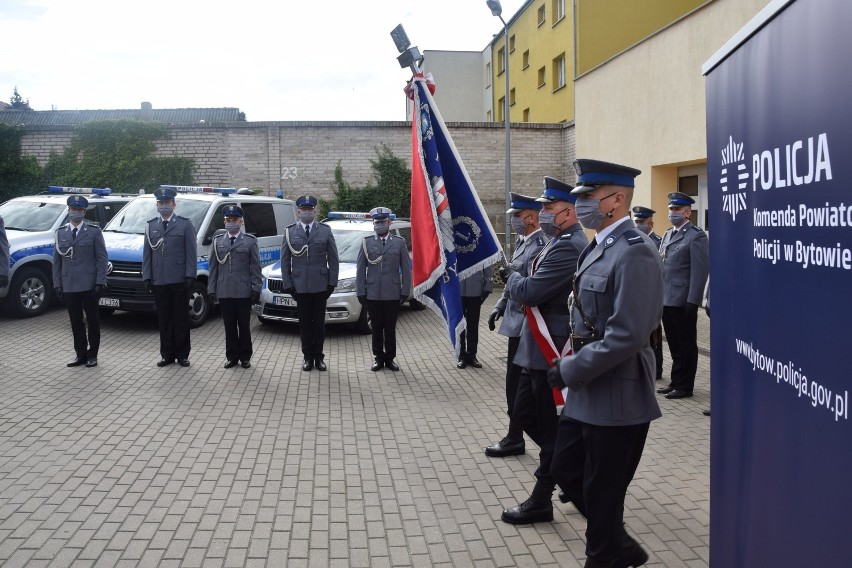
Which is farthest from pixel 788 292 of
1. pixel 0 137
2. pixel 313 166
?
pixel 0 137

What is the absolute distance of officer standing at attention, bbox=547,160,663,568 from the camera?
326 centimetres

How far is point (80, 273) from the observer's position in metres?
9.23

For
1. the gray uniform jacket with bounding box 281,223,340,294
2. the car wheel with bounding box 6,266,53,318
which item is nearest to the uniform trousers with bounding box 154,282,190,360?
the gray uniform jacket with bounding box 281,223,340,294

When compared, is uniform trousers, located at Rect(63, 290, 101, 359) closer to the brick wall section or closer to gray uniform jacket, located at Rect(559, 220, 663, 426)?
gray uniform jacket, located at Rect(559, 220, 663, 426)

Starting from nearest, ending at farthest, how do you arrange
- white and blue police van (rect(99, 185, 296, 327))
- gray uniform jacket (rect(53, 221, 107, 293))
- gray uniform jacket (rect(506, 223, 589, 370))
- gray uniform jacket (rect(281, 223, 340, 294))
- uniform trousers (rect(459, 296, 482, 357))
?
gray uniform jacket (rect(506, 223, 589, 370))
gray uniform jacket (rect(53, 221, 107, 293))
gray uniform jacket (rect(281, 223, 340, 294))
uniform trousers (rect(459, 296, 482, 357))
white and blue police van (rect(99, 185, 296, 327))

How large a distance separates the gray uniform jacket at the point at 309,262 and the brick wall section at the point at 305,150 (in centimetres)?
1271

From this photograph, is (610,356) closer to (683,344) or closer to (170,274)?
(683,344)

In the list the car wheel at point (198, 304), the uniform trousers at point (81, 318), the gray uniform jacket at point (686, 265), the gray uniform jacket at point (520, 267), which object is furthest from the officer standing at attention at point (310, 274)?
the gray uniform jacket at point (520, 267)

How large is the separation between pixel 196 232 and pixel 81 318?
3.51 meters

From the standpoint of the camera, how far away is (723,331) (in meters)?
2.71

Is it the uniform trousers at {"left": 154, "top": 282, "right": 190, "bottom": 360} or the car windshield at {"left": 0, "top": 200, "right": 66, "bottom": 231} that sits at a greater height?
the car windshield at {"left": 0, "top": 200, "right": 66, "bottom": 231}

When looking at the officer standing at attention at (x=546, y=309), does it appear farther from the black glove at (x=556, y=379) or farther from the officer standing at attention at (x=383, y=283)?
the officer standing at attention at (x=383, y=283)

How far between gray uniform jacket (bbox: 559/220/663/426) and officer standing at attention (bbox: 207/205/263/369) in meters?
6.69

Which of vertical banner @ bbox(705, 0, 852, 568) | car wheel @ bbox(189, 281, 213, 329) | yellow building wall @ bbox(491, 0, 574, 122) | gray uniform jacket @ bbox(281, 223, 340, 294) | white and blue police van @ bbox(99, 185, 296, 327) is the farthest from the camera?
yellow building wall @ bbox(491, 0, 574, 122)
